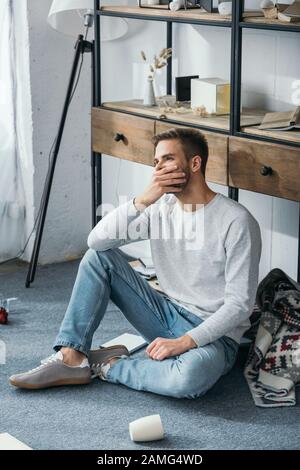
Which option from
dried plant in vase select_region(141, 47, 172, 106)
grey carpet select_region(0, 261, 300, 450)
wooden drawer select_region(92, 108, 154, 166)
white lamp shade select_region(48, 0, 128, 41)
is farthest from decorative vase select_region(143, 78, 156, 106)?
grey carpet select_region(0, 261, 300, 450)

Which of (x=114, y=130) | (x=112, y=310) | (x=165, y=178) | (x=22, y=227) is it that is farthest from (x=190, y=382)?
(x=22, y=227)

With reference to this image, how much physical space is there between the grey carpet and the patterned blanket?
5 cm

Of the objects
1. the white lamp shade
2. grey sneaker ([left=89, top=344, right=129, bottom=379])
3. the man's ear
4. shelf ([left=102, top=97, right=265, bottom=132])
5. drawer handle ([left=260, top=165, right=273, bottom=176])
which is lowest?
grey sneaker ([left=89, top=344, right=129, bottom=379])

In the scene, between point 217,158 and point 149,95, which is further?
point 149,95

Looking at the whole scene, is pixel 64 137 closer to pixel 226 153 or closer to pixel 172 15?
pixel 172 15

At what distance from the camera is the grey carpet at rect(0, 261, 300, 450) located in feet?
9.33

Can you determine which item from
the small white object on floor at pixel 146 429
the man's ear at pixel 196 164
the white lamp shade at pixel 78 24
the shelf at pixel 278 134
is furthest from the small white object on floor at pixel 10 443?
the white lamp shade at pixel 78 24

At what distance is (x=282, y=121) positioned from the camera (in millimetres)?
3490

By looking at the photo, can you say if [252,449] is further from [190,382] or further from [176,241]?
[176,241]

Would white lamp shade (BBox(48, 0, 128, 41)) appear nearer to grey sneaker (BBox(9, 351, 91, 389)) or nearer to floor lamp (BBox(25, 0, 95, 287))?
floor lamp (BBox(25, 0, 95, 287))

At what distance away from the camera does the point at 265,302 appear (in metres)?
3.44

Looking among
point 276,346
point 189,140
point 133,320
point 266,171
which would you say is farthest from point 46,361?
point 266,171

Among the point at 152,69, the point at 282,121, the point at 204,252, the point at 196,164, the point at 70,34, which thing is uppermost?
the point at 70,34

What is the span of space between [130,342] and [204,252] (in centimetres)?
61
